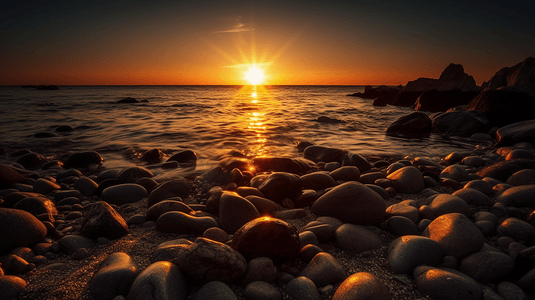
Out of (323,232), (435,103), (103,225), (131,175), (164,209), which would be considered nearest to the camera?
(323,232)

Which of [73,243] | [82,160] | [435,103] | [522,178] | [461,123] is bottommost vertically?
[73,243]

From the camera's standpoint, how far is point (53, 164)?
16.4 feet

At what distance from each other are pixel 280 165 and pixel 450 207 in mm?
2604

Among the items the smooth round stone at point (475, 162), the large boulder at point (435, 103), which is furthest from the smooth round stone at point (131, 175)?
the large boulder at point (435, 103)

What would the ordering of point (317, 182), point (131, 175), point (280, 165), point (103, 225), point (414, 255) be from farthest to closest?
point (280, 165), point (131, 175), point (317, 182), point (103, 225), point (414, 255)

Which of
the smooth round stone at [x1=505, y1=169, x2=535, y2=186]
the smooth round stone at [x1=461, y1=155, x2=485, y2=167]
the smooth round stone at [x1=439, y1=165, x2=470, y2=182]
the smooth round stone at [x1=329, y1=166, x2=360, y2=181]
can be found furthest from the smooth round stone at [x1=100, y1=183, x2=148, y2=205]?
the smooth round stone at [x1=461, y1=155, x2=485, y2=167]

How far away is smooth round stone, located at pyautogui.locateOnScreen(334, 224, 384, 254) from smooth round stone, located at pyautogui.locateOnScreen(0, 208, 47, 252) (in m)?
2.72

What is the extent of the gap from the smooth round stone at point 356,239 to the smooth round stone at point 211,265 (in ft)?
3.10

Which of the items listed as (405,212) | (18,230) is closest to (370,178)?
(405,212)

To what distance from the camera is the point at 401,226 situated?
7.57ft

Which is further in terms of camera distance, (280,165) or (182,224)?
(280,165)

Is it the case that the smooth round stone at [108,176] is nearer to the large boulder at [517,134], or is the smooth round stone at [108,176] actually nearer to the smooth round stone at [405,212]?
the smooth round stone at [405,212]

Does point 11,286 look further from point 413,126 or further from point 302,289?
point 413,126

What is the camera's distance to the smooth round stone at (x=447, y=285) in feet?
4.93
